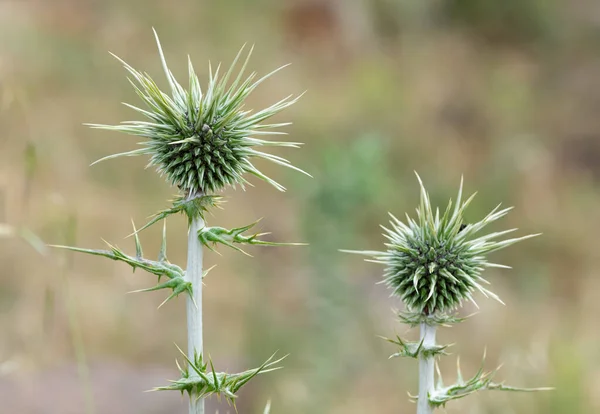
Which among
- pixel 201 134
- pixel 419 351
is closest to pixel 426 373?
pixel 419 351

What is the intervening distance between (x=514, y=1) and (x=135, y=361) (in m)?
15.0

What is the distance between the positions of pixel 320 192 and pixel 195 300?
4.25m

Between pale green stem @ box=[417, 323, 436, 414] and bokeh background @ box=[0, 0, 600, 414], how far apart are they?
1897mm

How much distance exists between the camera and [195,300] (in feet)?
7.72

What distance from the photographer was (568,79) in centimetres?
1745

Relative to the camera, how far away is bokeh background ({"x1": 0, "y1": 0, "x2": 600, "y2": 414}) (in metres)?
6.75

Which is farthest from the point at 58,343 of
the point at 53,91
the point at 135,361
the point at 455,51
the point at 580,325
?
the point at 455,51

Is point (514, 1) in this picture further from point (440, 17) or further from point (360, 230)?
point (360, 230)

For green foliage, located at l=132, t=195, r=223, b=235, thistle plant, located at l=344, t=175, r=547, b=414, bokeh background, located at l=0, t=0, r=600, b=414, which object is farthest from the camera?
bokeh background, located at l=0, t=0, r=600, b=414

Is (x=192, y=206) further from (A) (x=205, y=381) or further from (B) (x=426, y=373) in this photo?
(B) (x=426, y=373)

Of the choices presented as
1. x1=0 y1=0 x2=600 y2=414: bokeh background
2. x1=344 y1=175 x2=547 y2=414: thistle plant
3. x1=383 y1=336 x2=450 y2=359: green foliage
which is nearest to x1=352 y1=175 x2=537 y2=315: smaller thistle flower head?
x1=344 y1=175 x2=547 y2=414: thistle plant

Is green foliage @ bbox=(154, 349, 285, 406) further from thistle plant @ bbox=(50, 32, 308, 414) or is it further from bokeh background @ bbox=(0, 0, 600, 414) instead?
bokeh background @ bbox=(0, 0, 600, 414)

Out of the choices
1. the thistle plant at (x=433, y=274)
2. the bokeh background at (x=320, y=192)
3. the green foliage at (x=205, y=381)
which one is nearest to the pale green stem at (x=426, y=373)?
the thistle plant at (x=433, y=274)

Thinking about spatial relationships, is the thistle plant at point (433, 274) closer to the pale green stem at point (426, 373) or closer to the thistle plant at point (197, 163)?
the pale green stem at point (426, 373)
